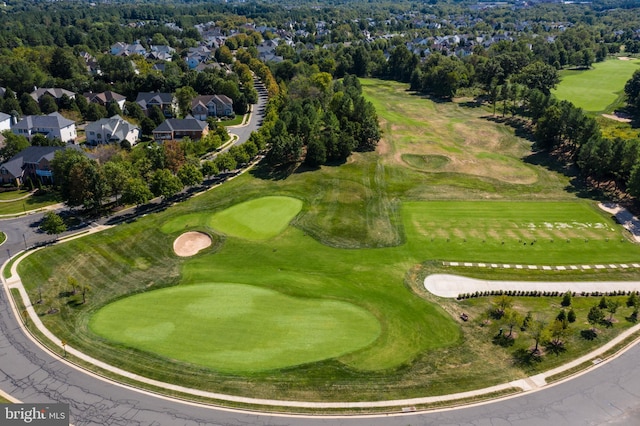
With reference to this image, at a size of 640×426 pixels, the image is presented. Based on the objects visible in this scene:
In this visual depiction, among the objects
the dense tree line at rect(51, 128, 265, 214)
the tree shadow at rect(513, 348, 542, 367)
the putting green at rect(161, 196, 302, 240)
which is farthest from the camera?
the dense tree line at rect(51, 128, 265, 214)

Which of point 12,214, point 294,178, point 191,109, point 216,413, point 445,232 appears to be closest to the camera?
point 216,413

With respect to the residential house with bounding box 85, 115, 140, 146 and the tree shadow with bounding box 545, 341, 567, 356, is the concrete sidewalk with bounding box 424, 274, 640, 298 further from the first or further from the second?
the residential house with bounding box 85, 115, 140, 146

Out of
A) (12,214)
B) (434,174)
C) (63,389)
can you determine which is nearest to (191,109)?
(12,214)

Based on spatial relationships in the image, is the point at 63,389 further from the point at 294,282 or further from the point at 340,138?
the point at 340,138

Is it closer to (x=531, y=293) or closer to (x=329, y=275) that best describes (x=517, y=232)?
(x=531, y=293)

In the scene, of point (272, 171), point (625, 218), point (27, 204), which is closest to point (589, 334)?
point (625, 218)

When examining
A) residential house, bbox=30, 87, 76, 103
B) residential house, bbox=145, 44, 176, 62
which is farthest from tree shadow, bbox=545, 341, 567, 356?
residential house, bbox=145, 44, 176, 62
